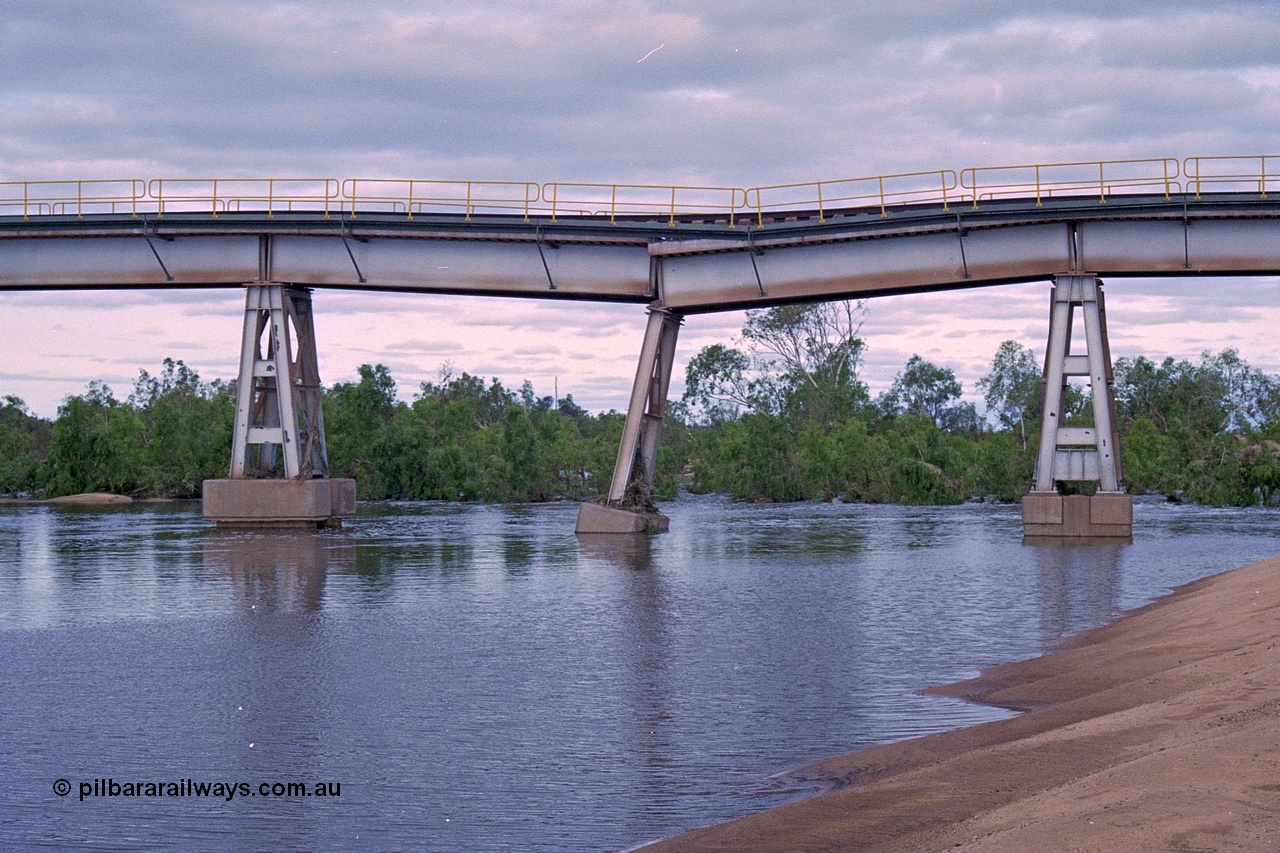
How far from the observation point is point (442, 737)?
13.9m

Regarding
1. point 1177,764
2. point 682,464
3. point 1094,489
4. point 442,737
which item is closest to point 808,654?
point 442,737

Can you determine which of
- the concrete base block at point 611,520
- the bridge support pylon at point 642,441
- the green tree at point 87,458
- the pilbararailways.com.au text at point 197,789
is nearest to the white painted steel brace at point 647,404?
the bridge support pylon at point 642,441

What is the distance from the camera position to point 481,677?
1766 centimetres

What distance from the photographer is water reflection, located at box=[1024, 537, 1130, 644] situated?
884 inches

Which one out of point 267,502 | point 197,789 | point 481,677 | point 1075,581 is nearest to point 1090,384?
point 1075,581

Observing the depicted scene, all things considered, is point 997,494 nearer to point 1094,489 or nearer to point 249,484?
point 1094,489

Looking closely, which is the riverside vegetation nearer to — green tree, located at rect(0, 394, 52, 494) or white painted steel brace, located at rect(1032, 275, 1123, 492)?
green tree, located at rect(0, 394, 52, 494)

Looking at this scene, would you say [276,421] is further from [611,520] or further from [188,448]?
[188,448]

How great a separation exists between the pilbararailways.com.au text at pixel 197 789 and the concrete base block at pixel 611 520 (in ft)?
107

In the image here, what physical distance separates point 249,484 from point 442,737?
34.2m

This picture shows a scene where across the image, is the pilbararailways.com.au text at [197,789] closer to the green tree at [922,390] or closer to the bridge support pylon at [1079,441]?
the bridge support pylon at [1079,441]

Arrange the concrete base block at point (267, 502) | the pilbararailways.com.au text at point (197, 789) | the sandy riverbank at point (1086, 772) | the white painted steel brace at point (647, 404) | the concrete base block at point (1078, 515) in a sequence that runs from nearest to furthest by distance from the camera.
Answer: the sandy riverbank at point (1086, 772)
the pilbararailways.com.au text at point (197, 789)
the concrete base block at point (1078, 515)
the white painted steel brace at point (647, 404)
the concrete base block at point (267, 502)

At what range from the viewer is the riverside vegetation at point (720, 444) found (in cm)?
8900

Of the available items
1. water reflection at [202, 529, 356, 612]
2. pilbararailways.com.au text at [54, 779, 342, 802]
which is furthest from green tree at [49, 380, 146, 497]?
pilbararailways.com.au text at [54, 779, 342, 802]
